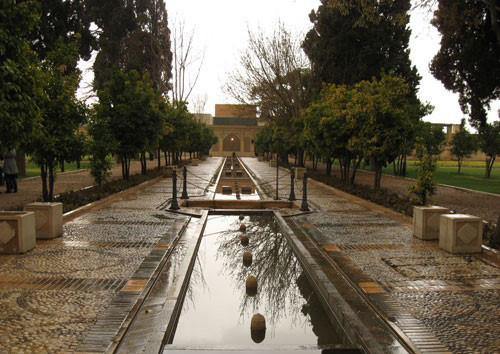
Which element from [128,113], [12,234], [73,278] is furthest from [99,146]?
[73,278]

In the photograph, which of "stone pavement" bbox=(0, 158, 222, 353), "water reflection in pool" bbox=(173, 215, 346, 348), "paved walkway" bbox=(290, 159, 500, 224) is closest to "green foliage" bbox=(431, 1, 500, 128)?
"paved walkway" bbox=(290, 159, 500, 224)

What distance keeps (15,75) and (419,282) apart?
520 centimetres

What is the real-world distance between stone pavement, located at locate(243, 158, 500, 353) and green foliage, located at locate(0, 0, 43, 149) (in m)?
4.38

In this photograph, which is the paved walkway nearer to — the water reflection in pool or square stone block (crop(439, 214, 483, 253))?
square stone block (crop(439, 214, 483, 253))

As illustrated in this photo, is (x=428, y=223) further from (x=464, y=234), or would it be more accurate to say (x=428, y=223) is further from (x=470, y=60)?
(x=470, y=60)

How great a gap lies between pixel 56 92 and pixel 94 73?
61.1ft

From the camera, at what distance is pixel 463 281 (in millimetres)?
5031

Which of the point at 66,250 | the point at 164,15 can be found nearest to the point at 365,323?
the point at 66,250

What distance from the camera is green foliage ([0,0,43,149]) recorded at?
16.2ft

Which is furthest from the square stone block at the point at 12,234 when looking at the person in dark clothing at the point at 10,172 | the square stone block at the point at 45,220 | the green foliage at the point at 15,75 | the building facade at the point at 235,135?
the building facade at the point at 235,135

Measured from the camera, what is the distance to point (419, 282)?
16.4ft

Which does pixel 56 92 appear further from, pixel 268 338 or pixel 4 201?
pixel 268 338

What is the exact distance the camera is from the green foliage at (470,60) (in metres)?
13.7

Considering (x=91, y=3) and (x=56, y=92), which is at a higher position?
(x=91, y=3)
